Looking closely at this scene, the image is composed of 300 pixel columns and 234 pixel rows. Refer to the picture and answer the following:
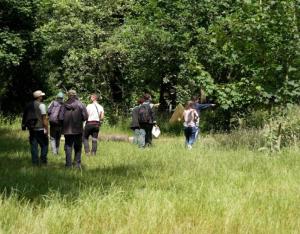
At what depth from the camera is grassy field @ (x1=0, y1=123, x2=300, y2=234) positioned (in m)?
5.82

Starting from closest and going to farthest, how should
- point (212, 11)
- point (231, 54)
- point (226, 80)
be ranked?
point (231, 54), point (212, 11), point (226, 80)

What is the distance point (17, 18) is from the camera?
2459cm

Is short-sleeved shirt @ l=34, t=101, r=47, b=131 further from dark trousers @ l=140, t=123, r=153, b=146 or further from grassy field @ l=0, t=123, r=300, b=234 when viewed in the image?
dark trousers @ l=140, t=123, r=153, b=146

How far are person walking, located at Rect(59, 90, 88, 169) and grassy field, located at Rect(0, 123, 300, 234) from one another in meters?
0.58

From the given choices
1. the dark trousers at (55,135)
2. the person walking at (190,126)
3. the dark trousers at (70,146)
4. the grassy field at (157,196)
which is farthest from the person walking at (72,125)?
the person walking at (190,126)

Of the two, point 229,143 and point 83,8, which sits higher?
point 83,8

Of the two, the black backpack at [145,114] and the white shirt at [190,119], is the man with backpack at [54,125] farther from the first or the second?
the white shirt at [190,119]

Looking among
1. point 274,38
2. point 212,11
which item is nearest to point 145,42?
point 212,11


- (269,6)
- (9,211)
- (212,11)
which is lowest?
(9,211)

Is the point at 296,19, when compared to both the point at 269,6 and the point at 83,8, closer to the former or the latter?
the point at 269,6

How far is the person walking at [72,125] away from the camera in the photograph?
12.1 meters

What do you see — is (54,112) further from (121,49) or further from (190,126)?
(121,49)

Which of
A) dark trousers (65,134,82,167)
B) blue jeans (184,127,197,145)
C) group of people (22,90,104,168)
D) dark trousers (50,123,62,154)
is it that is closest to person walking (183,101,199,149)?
blue jeans (184,127,197,145)

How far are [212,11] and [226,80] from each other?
3.58 metres
